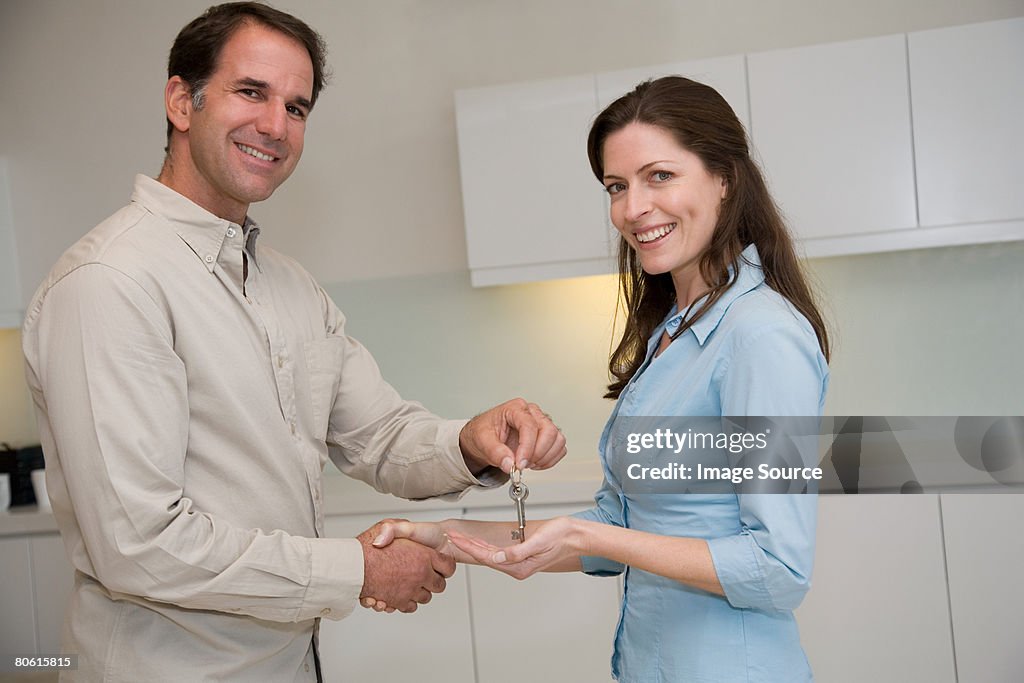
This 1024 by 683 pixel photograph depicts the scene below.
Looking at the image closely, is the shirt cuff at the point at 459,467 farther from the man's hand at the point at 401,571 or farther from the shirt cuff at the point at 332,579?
the shirt cuff at the point at 332,579

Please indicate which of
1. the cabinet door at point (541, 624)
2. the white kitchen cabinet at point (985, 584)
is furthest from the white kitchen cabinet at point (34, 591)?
the white kitchen cabinet at point (985, 584)

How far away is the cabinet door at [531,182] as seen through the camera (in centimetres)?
289

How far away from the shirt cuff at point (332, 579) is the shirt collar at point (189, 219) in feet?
1.58

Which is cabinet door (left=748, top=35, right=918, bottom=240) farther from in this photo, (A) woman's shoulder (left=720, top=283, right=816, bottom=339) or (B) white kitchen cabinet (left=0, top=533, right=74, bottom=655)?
(B) white kitchen cabinet (left=0, top=533, right=74, bottom=655)

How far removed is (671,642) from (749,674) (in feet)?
0.37

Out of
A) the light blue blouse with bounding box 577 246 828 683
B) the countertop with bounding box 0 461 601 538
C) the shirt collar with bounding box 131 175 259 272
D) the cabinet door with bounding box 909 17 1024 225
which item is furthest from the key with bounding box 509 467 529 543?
the cabinet door with bounding box 909 17 1024 225

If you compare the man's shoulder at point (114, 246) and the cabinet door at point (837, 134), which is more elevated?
the cabinet door at point (837, 134)

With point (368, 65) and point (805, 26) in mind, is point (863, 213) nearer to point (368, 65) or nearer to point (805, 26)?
point (805, 26)

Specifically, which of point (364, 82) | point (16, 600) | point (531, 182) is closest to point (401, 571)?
point (531, 182)

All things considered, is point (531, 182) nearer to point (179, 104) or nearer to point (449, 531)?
point (179, 104)

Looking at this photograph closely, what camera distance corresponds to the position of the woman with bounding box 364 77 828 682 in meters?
1.24

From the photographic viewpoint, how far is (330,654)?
2.87m

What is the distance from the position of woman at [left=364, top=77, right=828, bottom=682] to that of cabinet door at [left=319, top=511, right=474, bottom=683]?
1260 mm

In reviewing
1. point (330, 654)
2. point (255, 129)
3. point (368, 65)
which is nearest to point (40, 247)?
point (368, 65)
